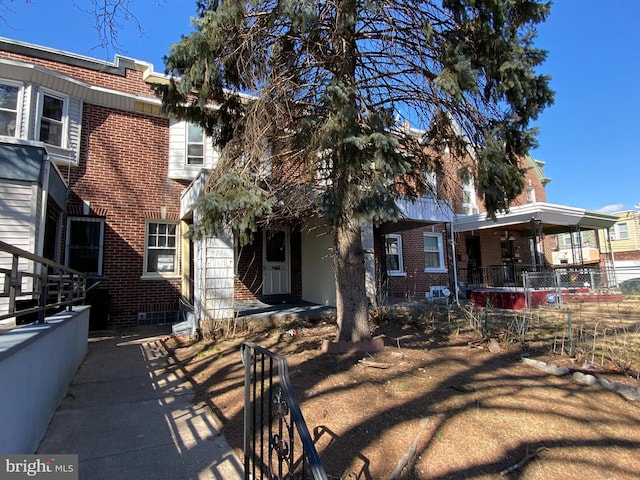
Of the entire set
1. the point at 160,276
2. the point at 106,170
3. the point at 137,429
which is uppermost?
the point at 106,170

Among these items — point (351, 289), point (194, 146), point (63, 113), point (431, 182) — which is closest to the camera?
point (351, 289)

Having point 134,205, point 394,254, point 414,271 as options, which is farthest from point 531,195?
point 134,205

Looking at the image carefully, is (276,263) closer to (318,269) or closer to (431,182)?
(318,269)

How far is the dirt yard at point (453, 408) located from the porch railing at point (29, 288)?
2.05m

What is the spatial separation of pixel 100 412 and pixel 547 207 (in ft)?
45.7

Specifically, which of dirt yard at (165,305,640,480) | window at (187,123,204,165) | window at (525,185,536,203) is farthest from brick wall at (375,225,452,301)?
window at (525,185,536,203)

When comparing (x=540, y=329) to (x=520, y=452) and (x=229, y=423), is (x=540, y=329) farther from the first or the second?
(x=229, y=423)

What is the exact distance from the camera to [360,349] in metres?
5.91

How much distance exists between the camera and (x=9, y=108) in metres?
8.89

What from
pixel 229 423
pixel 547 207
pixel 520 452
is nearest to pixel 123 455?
pixel 229 423

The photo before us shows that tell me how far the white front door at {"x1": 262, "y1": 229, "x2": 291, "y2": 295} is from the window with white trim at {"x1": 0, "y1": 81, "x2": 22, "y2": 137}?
260 inches

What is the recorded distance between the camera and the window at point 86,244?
31.0 ft

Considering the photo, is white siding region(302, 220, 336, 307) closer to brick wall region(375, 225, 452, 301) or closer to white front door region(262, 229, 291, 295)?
white front door region(262, 229, 291, 295)

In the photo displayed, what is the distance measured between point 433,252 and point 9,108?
13.9m
